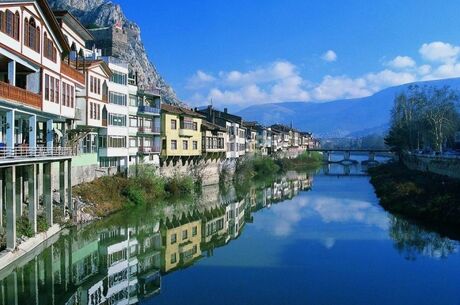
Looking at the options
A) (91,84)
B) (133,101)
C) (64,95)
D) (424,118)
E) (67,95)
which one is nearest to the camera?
(64,95)

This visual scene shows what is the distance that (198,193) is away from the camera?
6394cm

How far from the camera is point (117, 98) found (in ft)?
169

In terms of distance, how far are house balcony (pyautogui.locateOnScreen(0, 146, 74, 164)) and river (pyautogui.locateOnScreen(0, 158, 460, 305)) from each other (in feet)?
17.1

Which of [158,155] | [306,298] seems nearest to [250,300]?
[306,298]

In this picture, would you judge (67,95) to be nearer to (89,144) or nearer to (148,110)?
(89,144)

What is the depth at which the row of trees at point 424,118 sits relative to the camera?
86.2 meters

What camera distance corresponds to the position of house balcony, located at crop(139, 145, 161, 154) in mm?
57250

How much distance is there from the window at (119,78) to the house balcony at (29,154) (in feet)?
Answer: 53.5

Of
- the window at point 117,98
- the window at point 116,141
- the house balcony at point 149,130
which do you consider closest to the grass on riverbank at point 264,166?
the house balcony at point 149,130

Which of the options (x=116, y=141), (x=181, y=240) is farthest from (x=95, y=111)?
(x=181, y=240)

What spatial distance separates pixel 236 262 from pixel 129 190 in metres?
23.0

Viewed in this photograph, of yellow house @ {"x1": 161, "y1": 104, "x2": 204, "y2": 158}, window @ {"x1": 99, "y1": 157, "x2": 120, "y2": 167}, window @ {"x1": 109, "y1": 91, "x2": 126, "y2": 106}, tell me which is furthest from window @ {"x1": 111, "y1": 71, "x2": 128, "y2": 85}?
yellow house @ {"x1": 161, "y1": 104, "x2": 204, "y2": 158}

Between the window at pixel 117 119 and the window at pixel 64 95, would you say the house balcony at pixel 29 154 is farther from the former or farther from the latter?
the window at pixel 117 119

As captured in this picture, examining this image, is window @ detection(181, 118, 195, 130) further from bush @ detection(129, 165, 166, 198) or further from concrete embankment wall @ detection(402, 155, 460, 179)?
concrete embankment wall @ detection(402, 155, 460, 179)
